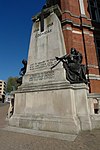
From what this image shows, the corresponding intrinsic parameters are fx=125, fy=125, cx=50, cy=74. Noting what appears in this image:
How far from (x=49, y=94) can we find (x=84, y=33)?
958cm

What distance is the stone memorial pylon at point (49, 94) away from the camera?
5.02 meters

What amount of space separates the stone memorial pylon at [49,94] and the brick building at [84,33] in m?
4.81

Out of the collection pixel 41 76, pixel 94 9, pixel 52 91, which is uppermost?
pixel 94 9

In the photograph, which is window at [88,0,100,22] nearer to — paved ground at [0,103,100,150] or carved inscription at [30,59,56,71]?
carved inscription at [30,59,56,71]

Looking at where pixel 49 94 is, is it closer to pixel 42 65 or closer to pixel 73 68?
pixel 73 68

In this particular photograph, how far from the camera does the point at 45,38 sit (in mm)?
7414

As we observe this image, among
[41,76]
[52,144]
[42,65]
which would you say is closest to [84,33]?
[42,65]

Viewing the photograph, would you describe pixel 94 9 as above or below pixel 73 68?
above

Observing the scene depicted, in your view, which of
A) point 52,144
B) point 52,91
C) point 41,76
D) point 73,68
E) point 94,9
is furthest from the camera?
point 94,9

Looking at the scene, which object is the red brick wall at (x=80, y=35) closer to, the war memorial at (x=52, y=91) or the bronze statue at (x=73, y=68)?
the war memorial at (x=52, y=91)

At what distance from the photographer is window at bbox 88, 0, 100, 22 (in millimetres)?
15109

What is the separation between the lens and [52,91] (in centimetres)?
570

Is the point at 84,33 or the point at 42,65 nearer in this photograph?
the point at 42,65

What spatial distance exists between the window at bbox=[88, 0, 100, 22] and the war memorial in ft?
30.0
